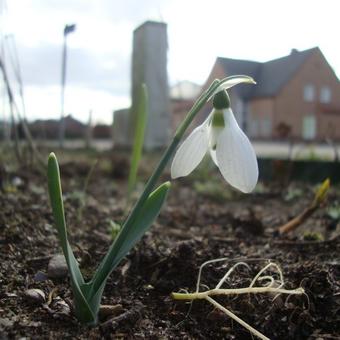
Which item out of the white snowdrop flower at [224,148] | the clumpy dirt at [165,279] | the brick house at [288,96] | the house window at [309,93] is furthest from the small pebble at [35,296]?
the house window at [309,93]

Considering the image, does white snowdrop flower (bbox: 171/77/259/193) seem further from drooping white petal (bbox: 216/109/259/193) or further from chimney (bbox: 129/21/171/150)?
chimney (bbox: 129/21/171/150)

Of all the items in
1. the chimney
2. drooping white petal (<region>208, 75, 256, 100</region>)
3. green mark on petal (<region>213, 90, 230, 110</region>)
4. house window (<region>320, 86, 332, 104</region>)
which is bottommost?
green mark on petal (<region>213, 90, 230, 110</region>)

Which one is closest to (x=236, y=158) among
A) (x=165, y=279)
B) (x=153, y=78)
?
(x=165, y=279)

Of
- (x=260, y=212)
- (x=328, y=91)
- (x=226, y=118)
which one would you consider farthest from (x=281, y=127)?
(x=226, y=118)

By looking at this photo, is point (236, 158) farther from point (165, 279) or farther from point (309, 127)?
point (309, 127)

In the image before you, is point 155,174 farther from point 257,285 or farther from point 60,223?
point 257,285

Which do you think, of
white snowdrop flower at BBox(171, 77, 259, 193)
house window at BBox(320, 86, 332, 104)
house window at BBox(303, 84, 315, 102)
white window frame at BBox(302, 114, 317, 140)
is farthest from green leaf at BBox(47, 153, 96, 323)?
white window frame at BBox(302, 114, 317, 140)

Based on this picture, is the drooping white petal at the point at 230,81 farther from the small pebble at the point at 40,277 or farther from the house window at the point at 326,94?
the house window at the point at 326,94
